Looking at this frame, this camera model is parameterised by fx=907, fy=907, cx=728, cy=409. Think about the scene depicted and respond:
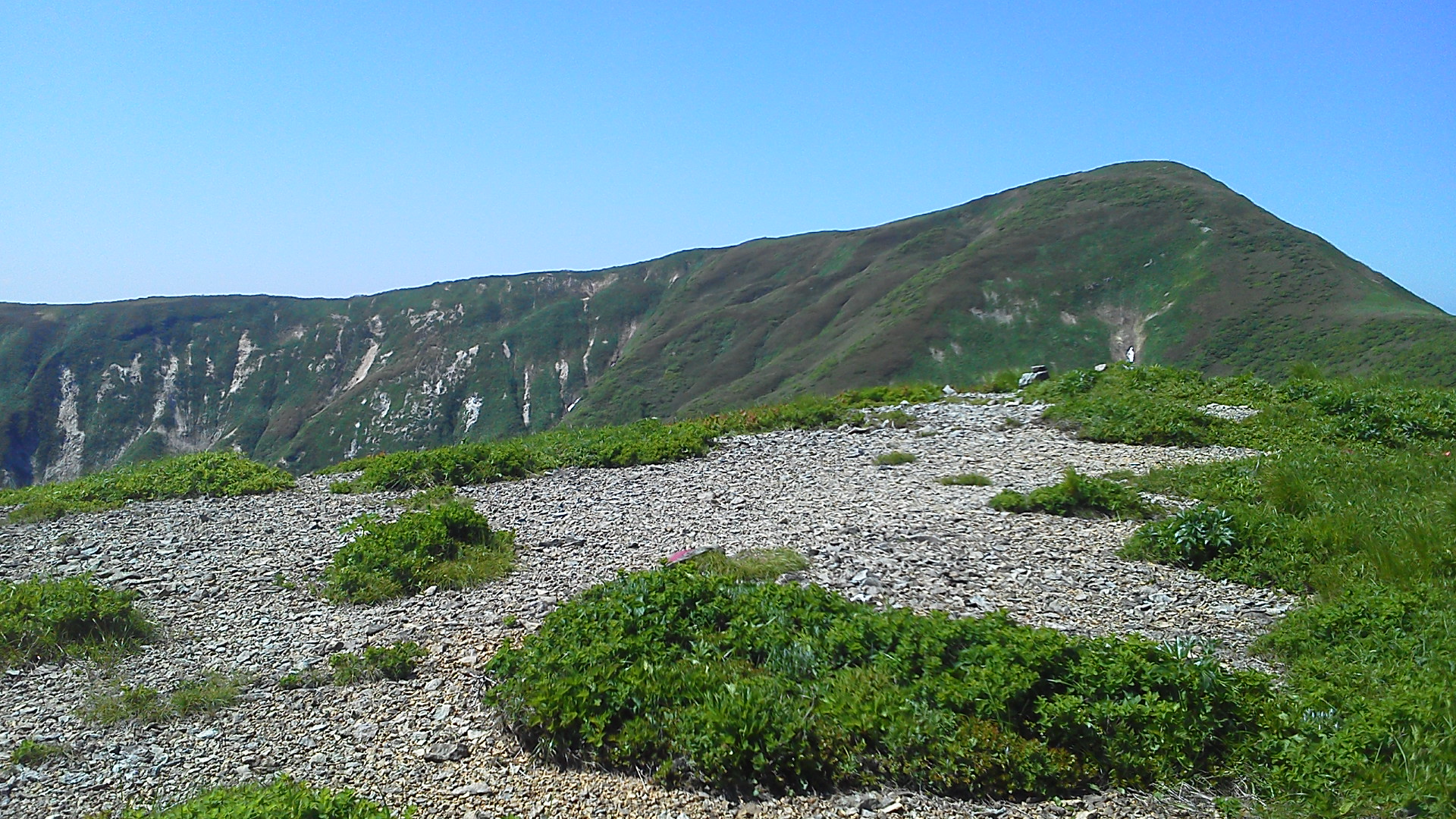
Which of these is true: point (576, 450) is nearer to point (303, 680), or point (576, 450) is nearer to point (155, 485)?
point (155, 485)

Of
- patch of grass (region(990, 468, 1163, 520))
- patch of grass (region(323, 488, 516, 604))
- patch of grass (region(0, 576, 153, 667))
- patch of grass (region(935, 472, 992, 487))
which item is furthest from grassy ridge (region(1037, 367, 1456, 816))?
patch of grass (region(0, 576, 153, 667))

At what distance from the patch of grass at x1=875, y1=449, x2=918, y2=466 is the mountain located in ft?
201

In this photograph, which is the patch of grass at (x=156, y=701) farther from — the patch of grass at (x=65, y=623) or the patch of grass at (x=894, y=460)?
the patch of grass at (x=894, y=460)

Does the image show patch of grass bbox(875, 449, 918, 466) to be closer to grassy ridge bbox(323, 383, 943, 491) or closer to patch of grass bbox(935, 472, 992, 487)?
patch of grass bbox(935, 472, 992, 487)

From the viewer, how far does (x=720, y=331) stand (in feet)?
478

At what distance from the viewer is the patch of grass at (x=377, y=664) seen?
6.83 meters

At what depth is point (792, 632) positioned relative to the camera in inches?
252

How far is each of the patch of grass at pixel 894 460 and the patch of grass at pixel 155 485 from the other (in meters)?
9.64

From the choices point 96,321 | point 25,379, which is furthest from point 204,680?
point 96,321

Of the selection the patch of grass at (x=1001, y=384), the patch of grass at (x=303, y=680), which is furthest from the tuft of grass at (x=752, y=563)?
the patch of grass at (x=1001, y=384)

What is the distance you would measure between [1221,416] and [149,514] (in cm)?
1687

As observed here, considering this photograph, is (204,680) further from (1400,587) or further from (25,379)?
(25,379)

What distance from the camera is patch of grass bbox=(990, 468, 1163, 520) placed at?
10.4 metres

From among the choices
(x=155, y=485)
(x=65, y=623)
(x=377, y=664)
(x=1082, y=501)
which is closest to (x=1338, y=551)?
(x=1082, y=501)
